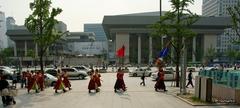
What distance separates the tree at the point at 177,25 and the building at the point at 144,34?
83.6 meters

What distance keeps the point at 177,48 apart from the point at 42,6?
38.9 feet

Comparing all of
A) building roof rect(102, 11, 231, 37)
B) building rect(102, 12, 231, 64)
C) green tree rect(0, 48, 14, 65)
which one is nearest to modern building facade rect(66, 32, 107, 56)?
green tree rect(0, 48, 14, 65)

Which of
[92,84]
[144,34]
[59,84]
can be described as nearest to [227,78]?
[92,84]

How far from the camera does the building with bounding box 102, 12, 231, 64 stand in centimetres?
11969

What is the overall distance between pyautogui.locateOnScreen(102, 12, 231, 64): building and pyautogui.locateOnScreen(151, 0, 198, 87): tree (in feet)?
274

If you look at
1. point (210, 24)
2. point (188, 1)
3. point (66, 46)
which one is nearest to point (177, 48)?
point (188, 1)

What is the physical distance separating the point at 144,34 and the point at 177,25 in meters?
97.9

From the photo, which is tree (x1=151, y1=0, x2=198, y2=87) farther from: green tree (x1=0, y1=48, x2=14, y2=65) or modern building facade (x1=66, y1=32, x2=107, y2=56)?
modern building facade (x1=66, y1=32, x2=107, y2=56)

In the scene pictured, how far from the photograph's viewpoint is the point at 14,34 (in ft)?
477

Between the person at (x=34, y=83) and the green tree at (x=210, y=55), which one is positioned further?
the green tree at (x=210, y=55)

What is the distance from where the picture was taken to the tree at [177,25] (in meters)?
29.4

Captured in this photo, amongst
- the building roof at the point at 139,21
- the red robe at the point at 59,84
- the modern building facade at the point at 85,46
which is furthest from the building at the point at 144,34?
the red robe at the point at 59,84

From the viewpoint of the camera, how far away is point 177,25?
29312 mm

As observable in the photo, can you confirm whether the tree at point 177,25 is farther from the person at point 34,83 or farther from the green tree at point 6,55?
the green tree at point 6,55
